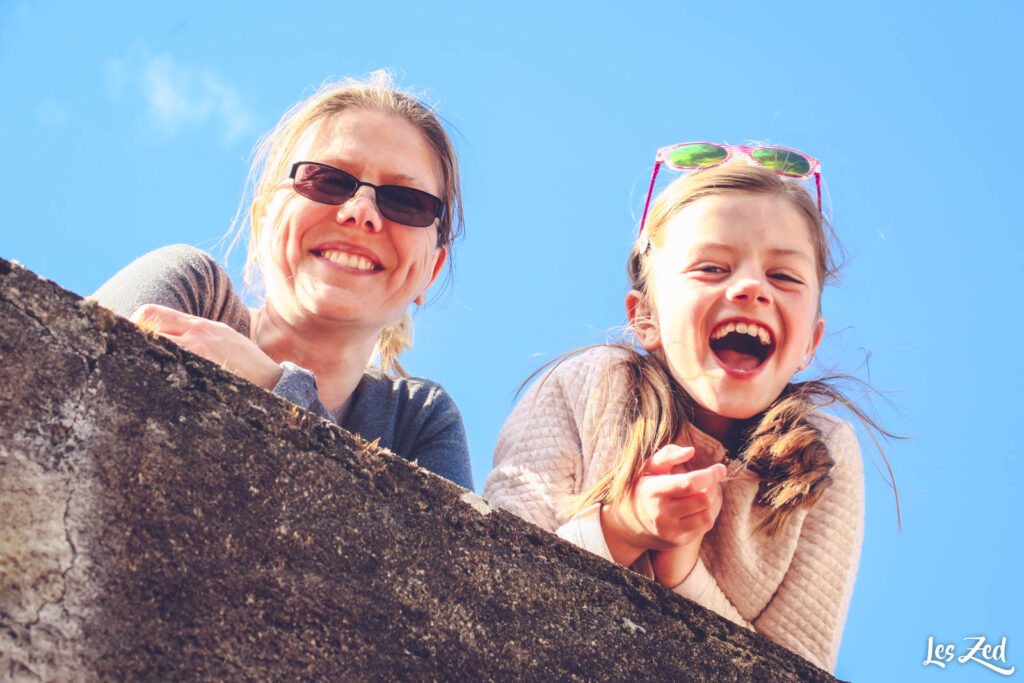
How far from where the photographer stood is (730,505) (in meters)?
3.19

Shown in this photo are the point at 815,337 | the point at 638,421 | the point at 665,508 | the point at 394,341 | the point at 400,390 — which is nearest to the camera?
the point at 665,508

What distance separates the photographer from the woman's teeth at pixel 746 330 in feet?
10.4

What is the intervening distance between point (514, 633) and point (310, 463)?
0.47m

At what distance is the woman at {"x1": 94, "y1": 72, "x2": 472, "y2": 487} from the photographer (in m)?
3.36

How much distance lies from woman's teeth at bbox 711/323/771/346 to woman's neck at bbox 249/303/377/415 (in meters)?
1.25

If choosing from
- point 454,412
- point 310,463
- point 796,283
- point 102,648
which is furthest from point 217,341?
point 796,283

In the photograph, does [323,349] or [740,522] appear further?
[323,349]

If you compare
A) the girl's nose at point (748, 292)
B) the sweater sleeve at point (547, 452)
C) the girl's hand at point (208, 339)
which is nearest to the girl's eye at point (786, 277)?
the girl's nose at point (748, 292)

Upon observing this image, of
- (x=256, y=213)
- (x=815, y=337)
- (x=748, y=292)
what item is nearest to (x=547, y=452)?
(x=748, y=292)

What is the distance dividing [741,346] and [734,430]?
1.04 feet

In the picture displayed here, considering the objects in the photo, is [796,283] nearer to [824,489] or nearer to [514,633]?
[824,489]

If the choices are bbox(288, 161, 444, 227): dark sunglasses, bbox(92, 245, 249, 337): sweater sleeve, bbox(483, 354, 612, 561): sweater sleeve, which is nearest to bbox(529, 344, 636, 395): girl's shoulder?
bbox(483, 354, 612, 561): sweater sleeve

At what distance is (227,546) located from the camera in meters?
1.53

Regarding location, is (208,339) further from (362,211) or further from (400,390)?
(400,390)
